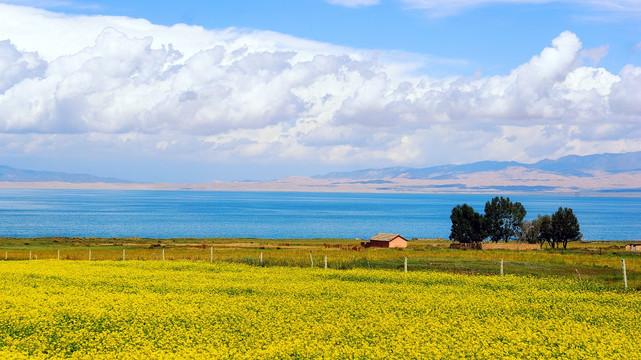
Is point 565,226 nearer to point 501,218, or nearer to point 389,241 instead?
point 501,218

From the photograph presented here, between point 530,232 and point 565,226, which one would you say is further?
point 530,232

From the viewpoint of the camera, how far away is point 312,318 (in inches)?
917

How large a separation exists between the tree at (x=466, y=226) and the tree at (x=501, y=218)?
2.86 metres

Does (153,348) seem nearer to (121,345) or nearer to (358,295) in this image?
(121,345)

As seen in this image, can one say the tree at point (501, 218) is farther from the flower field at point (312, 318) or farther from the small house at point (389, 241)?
the flower field at point (312, 318)

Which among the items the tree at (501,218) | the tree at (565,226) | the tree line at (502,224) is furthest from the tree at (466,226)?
the tree at (565,226)

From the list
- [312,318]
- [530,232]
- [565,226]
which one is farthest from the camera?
[530,232]

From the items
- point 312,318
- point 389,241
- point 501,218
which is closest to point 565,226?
point 501,218

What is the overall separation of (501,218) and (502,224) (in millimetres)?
1376

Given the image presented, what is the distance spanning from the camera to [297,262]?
49594mm

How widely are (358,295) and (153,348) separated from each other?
12837 millimetres

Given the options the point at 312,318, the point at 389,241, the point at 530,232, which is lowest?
the point at 312,318

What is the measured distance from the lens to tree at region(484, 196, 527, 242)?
124m

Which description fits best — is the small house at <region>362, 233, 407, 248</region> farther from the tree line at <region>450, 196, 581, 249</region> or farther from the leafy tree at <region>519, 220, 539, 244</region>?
the leafy tree at <region>519, 220, 539, 244</region>
